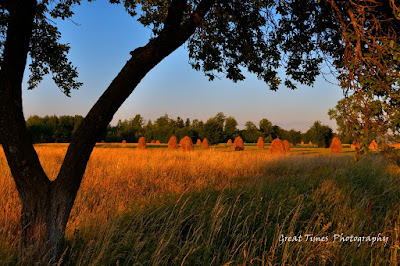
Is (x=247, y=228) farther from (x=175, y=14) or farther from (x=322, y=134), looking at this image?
(x=322, y=134)

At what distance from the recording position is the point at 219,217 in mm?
4508

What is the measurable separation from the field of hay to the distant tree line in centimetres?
3364

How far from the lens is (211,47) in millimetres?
6672

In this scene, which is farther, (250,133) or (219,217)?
(250,133)

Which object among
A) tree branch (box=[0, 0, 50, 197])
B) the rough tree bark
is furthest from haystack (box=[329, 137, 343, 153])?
tree branch (box=[0, 0, 50, 197])

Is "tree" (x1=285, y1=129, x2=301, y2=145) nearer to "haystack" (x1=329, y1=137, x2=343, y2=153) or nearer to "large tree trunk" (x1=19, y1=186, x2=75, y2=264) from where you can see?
"haystack" (x1=329, y1=137, x2=343, y2=153)

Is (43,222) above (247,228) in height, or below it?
above

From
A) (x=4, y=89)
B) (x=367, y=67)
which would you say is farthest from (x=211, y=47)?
(x=4, y=89)

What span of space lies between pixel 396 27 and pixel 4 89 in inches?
234

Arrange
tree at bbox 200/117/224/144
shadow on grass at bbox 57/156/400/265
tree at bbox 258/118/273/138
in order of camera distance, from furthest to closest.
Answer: tree at bbox 258/118/273/138, tree at bbox 200/117/224/144, shadow on grass at bbox 57/156/400/265

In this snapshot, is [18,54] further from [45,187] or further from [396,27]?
[396,27]

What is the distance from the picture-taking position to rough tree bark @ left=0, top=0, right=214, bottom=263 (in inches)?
124

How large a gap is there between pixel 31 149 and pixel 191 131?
5692 centimetres

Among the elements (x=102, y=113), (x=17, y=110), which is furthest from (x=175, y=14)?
(x=17, y=110)
